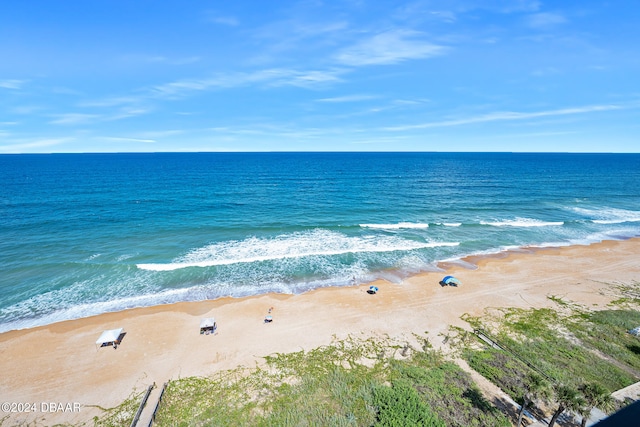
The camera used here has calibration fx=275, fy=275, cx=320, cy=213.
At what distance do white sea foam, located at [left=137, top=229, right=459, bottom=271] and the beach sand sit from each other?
26.5 ft

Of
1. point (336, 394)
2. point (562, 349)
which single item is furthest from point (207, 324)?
point (562, 349)

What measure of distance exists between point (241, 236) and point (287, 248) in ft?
29.3

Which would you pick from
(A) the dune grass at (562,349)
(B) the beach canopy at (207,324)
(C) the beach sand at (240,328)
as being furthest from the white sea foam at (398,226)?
Answer: (B) the beach canopy at (207,324)

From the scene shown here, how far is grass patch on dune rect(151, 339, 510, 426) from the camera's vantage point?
1469cm

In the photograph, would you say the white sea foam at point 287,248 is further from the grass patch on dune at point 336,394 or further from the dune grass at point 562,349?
the grass patch on dune at point 336,394

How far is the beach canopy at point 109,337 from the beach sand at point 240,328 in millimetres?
696

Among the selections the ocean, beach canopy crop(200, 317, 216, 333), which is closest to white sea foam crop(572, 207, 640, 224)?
the ocean

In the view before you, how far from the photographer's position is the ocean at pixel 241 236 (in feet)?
96.8

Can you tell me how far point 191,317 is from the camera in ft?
81.4

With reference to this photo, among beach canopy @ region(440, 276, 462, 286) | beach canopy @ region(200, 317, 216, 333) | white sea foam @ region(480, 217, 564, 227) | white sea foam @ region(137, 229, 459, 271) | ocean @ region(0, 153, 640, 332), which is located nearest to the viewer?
beach canopy @ region(200, 317, 216, 333)

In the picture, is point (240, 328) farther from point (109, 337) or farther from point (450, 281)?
point (450, 281)

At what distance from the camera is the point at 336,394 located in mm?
16109

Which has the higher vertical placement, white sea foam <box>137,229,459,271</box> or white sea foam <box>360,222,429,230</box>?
white sea foam <box>360,222,429,230</box>

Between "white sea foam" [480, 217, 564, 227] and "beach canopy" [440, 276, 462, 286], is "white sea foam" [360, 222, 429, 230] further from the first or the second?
"beach canopy" [440, 276, 462, 286]
